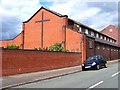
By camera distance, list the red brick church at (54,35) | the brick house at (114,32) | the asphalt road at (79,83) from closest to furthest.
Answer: the asphalt road at (79,83) < the red brick church at (54,35) < the brick house at (114,32)

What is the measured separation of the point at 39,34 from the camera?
148ft

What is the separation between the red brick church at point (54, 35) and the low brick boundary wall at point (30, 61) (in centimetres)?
887

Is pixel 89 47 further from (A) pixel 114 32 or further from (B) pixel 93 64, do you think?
(A) pixel 114 32

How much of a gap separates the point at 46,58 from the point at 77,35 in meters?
15.9

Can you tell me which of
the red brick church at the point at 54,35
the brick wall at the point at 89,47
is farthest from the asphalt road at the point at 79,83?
the brick wall at the point at 89,47

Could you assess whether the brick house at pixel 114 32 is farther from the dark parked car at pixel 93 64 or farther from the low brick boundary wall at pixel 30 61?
the dark parked car at pixel 93 64

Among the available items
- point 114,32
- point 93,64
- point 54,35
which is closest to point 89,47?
point 54,35

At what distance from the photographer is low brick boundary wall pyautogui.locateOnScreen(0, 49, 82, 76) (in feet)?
61.2

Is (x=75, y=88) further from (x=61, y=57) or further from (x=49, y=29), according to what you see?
(x=49, y=29)

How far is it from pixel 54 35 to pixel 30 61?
21888mm

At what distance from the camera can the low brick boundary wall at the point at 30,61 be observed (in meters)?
18.6

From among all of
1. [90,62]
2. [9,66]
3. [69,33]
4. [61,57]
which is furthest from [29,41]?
[9,66]

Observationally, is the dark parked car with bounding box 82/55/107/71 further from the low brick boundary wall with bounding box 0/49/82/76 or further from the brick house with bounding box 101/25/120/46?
the brick house with bounding box 101/25/120/46

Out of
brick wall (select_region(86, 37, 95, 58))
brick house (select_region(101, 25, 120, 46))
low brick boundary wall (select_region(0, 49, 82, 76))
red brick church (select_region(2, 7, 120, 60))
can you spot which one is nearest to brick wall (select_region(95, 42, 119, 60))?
red brick church (select_region(2, 7, 120, 60))
